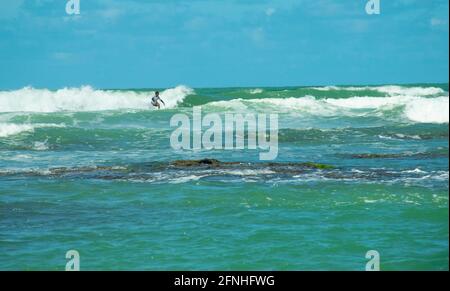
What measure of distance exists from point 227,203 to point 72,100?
39.1 meters

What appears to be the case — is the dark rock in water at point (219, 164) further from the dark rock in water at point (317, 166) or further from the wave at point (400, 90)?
the wave at point (400, 90)

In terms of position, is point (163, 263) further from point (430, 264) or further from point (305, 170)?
point (305, 170)

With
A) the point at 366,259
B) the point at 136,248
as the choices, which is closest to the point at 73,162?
the point at 136,248

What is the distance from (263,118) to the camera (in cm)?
3719

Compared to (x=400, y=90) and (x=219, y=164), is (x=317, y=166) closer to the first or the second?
(x=219, y=164)

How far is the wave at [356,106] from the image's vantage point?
3588 centimetres

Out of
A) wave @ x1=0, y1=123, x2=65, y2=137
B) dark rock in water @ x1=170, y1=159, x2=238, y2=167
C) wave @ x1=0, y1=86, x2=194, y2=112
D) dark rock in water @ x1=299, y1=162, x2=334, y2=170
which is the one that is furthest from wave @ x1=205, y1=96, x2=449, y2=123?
dark rock in water @ x1=170, y1=159, x2=238, y2=167

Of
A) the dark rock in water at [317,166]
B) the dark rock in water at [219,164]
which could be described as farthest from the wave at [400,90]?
the dark rock in water at [317,166]

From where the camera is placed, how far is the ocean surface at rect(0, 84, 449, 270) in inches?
401

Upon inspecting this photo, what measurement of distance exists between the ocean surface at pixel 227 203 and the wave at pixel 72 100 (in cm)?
2180

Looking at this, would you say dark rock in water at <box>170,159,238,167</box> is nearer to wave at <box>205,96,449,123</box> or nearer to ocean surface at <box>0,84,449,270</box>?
ocean surface at <box>0,84,449,270</box>

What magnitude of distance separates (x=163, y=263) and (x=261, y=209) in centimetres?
343

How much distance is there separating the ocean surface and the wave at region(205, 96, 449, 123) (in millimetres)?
9139
